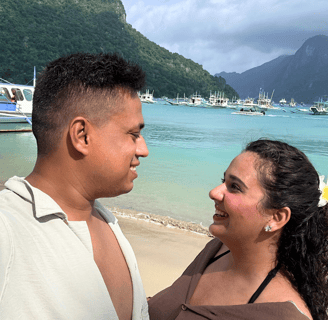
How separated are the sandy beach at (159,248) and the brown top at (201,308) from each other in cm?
180

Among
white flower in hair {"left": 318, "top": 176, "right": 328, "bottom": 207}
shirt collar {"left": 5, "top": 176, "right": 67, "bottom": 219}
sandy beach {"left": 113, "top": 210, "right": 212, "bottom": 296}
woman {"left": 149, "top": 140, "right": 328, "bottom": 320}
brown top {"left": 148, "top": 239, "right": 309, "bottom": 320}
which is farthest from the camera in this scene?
sandy beach {"left": 113, "top": 210, "right": 212, "bottom": 296}

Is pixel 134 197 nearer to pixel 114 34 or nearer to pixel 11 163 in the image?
pixel 11 163

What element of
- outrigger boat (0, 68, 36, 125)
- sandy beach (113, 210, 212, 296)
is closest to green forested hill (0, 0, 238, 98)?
outrigger boat (0, 68, 36, 125)

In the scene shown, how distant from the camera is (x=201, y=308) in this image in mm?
1684

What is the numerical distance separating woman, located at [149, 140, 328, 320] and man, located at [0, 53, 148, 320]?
0.53 meters

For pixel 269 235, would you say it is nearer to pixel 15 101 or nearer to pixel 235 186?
pixel 235 186

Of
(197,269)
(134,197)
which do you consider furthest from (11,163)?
(197,269)

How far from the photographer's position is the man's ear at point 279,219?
164 cm

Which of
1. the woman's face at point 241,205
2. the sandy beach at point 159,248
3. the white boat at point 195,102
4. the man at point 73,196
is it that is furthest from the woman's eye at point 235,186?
the white boat at point 195,102

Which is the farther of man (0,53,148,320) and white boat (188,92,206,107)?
white boat (188,92,206,107)

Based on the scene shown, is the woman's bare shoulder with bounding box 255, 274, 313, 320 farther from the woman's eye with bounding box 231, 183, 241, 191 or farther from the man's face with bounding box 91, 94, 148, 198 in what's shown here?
the man's face with bounding box 91, 94, 148, 198

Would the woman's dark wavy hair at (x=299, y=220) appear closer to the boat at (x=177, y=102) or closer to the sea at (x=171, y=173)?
the sea at (x=171, y=173)

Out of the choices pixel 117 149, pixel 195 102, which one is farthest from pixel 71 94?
pixel 195 102

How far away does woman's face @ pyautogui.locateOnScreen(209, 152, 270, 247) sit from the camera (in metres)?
1.67
